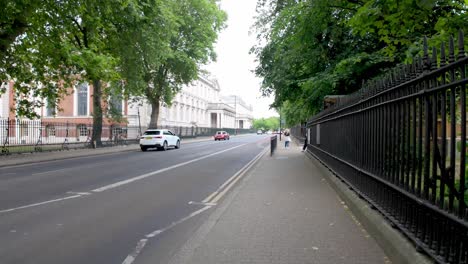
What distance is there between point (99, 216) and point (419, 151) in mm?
5269

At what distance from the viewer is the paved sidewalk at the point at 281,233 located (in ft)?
15.4

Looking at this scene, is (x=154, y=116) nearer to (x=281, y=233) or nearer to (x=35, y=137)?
(x=35, y=137)

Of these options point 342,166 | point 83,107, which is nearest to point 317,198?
point 342,166

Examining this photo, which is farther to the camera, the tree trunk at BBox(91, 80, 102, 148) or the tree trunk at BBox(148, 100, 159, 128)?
the tree trunk at BBox(148, 100, 159, 128)

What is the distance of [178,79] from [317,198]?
36507mm

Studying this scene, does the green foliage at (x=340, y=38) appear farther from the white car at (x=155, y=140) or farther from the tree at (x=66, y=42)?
the white car at (x=155, y=140)

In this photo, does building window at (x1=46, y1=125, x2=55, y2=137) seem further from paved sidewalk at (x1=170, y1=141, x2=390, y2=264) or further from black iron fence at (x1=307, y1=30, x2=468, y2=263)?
black iron fence at (x1=307, y1=30, x2=468, y2=263)

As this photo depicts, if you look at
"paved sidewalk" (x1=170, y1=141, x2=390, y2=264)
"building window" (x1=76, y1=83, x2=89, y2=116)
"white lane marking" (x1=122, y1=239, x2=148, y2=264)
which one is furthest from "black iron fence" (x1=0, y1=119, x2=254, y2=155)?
"building window" (x1=76, y1=83, x2=89, y2=116)

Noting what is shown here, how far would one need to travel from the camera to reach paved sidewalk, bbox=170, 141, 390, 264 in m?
4.69

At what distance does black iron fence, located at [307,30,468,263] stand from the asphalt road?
9.55ft

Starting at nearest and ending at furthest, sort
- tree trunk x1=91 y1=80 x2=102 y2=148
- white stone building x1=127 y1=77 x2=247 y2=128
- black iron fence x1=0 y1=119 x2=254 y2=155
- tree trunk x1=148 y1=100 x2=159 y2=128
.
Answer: black iron fence x1=0 y1=119 x2=254 y2=155, tree trunk x1=91 y1=80 x2=102 y2=148, tree trunk x1=148 y1=100 x2=159 y2=128, white stone building x1=127 y1=77 x2=247 y2=128

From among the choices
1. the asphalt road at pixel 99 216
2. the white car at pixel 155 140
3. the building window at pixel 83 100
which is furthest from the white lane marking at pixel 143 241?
the building window at pixel 83 100

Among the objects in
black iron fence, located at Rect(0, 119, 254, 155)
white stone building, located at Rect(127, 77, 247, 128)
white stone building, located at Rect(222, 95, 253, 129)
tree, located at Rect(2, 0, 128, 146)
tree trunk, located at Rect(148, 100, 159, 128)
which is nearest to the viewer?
Answer: tree, located at Rect(2, 0, 128, 146)

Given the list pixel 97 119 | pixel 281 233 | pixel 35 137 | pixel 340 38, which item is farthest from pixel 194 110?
pixel 281 233
